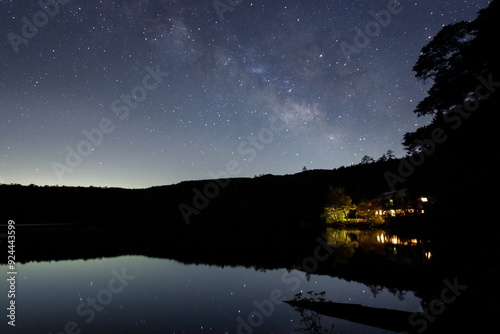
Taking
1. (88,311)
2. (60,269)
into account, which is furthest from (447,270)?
(60,269)

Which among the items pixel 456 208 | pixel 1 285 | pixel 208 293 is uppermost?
pixel 456 208

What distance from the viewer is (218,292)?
1402 cm

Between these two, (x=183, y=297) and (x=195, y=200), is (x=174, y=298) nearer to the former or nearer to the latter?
(x=183, y=297)

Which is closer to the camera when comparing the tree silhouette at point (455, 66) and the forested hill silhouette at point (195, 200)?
the tree silhouette at point (455, 66)

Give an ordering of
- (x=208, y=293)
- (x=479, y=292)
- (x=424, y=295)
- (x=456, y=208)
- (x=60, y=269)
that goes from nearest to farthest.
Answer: (x=479, y=292)
(x=424, y=295)
(x=456, y=208)
(x=208, y=293)
(x=60, y=269)

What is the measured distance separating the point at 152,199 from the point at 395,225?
3469 inches

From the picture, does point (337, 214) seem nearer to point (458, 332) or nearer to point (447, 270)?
point (447, 270)

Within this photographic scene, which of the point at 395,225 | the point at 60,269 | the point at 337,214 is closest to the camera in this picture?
the point at 60,269

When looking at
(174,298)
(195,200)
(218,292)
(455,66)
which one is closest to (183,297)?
(174,298)

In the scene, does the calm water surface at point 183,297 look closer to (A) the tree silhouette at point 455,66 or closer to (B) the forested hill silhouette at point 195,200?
(A) the tree silhouette at point 455,66

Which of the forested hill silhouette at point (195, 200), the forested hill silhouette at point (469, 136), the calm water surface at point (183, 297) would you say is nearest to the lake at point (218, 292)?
the calm water surface at point (183, 297)

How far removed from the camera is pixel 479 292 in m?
8.84

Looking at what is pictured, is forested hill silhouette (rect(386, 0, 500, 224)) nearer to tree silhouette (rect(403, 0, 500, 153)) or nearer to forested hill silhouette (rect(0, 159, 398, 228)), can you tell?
tree silhouette (rect(403, 0, 500, 153))

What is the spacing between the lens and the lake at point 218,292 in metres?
9.24
